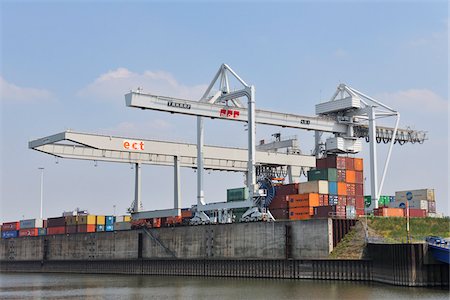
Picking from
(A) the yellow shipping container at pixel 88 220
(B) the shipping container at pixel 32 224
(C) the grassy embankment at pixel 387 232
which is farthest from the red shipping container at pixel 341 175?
(B) the shipping container at pixel 32 224

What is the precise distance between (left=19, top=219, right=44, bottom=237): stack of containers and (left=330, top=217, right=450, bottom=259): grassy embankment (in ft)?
193

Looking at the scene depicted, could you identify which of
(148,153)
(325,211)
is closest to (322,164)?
(325,211)

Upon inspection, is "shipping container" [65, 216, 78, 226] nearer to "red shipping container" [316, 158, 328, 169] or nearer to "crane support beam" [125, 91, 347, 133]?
"crane support beam" [125, 91, 347, 133]

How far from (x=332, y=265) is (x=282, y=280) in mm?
5069

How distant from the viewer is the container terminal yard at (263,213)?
176ft

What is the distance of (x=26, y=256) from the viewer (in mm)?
97000

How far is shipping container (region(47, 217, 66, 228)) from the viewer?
94.0 m

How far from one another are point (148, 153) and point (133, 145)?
9.70 feet

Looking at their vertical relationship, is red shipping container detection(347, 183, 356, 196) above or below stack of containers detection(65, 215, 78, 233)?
above

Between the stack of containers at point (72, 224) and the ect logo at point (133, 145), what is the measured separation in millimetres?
22297

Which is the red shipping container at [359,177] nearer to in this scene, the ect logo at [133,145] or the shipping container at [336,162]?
the shipping container at [336,162]

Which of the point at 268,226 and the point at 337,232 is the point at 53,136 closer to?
the point at 268,226

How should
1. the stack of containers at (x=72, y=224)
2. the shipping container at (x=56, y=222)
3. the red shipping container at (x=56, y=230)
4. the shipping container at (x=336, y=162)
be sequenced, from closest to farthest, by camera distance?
the shipping container at (x=336, y=162) < the stack of containers at (x=72, y=224) < the red shipping container at (x=56, y=230) < the shipping container at (x=56, y=222)

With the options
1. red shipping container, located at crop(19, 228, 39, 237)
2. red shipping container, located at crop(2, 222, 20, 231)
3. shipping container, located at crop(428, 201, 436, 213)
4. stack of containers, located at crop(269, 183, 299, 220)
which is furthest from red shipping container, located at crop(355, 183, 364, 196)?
red shipping container, located at crop(2, 222, 20, 231)
